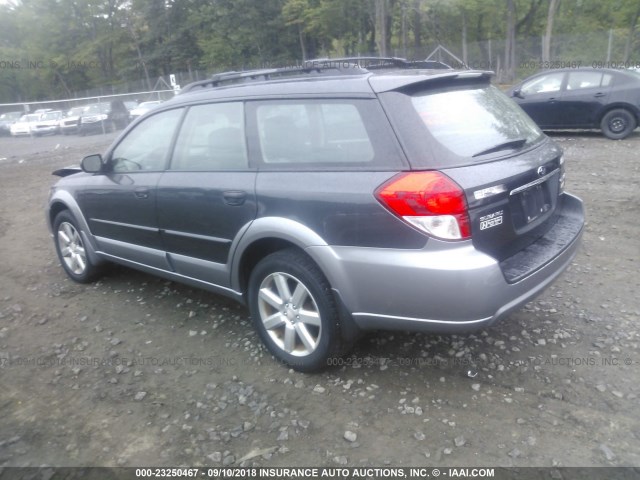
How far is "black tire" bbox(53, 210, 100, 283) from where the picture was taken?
498 centimetres

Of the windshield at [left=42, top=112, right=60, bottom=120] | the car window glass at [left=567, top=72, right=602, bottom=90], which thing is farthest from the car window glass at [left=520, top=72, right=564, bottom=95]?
the windshield at [left=42, top=112, right=60, bottom=120]

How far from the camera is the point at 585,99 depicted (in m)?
10.4

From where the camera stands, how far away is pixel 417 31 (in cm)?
4009

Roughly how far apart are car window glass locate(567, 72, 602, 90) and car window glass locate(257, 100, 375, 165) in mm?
9302

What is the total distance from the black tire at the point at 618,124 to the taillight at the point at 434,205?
9.35 m

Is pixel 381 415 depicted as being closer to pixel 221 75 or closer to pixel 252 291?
pixel 252 291

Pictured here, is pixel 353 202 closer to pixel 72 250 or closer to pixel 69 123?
pixel 72 250

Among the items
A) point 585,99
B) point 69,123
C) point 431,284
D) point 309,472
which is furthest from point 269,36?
point 309,472

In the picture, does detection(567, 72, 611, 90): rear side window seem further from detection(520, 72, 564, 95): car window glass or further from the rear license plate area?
the rear license plate area

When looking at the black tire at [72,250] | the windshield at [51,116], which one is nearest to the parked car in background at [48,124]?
the windshield at [51,116]

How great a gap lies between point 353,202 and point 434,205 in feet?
1.43

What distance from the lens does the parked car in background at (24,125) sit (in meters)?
19.5

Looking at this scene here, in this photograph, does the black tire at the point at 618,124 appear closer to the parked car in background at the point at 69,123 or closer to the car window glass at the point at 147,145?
the car window glass at the point at 147,145

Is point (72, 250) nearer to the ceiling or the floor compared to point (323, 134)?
nearer to the floor
